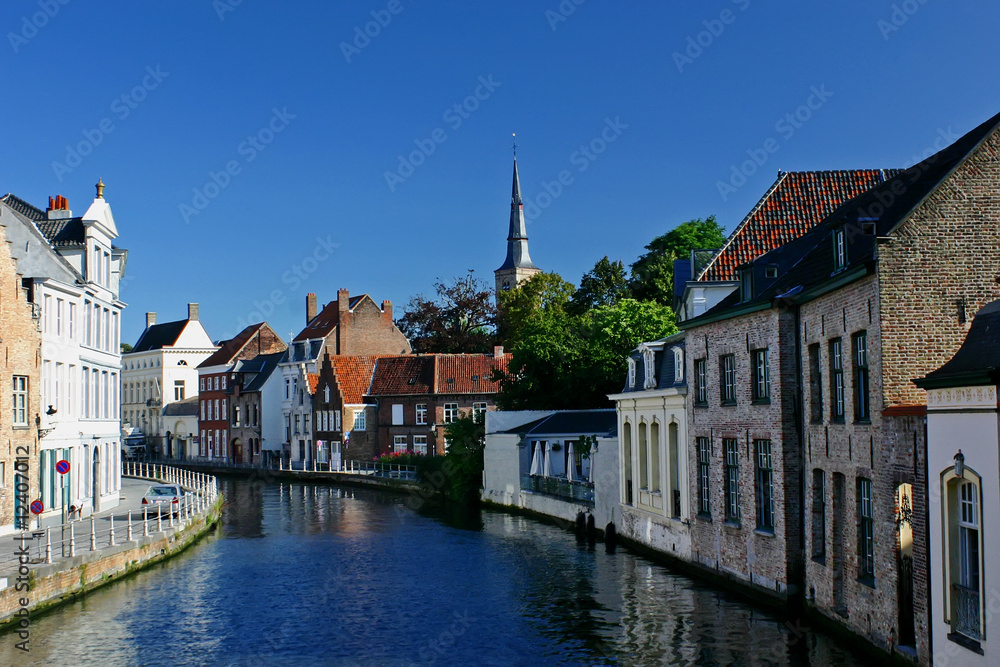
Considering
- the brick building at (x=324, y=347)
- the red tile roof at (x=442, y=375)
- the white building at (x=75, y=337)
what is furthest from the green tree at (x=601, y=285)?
the white building at (x=75, y=337)

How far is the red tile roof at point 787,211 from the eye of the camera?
89.0 feet

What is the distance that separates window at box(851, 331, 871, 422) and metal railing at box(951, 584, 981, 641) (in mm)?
3855

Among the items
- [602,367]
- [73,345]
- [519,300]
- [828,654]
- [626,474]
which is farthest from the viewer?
[519,300]

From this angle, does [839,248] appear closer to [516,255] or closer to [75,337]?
[75,337]

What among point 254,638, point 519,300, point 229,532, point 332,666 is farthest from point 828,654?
point 519,300

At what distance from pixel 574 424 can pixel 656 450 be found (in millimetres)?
10331

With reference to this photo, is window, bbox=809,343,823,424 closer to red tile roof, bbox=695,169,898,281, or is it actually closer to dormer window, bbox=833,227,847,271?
dormer window, bbox=833,227,847,271

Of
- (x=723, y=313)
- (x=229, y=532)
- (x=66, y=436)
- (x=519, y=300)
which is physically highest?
(x=519, y=300)

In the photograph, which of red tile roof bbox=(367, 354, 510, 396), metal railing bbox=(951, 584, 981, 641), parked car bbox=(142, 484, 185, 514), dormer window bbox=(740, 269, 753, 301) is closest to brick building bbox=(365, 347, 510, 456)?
red tile roof bbox=(367, 354, 510, 396)

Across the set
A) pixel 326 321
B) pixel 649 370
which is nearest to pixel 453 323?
pixel 326 321

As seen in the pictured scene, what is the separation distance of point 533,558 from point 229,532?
12.4 m

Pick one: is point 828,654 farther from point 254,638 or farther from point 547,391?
point 547,391

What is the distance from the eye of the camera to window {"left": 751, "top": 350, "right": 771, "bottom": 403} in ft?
68.1

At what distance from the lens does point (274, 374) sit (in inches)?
3088
